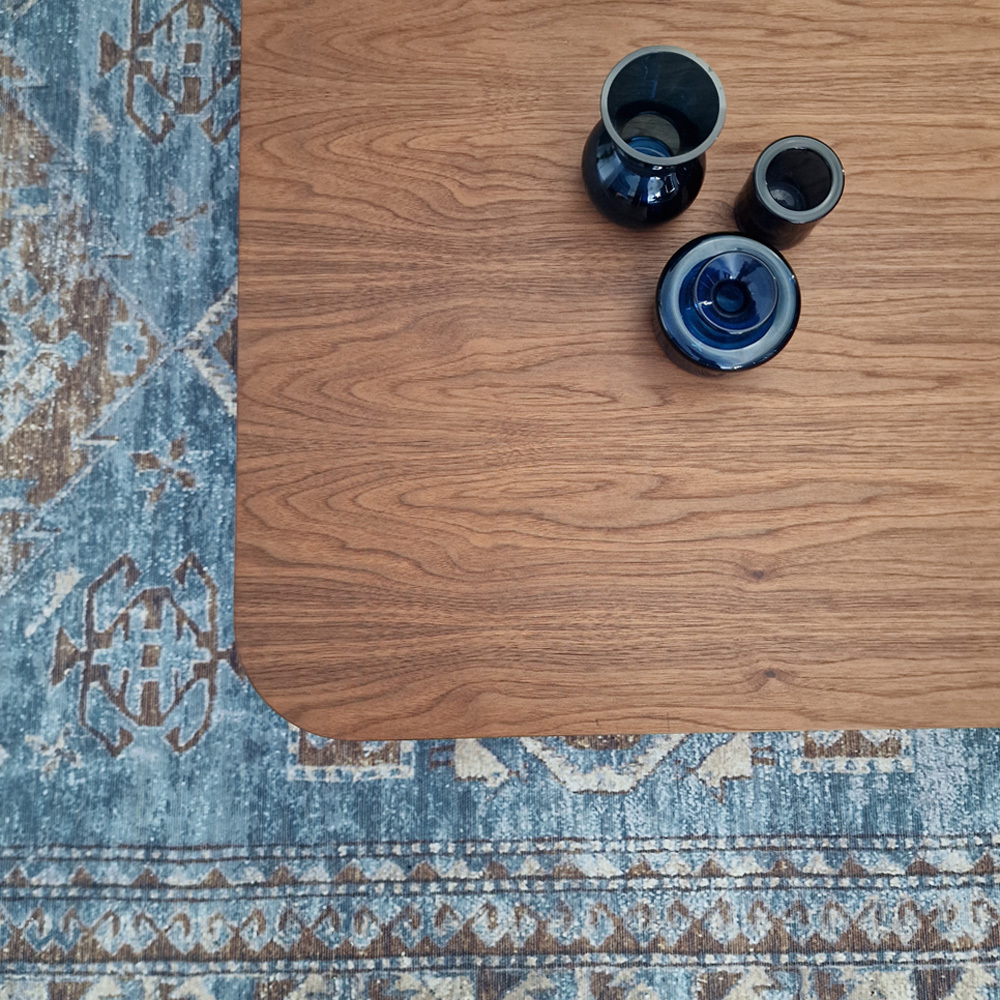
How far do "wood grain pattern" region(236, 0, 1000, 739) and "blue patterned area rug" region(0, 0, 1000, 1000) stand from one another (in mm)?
417

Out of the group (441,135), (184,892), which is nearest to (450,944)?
(184,892)

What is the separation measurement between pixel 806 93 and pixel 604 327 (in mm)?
264

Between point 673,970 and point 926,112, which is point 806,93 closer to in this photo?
point 926,112

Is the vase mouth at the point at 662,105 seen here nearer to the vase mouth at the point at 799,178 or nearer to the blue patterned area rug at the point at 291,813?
the vase mouth at the point at 799,178

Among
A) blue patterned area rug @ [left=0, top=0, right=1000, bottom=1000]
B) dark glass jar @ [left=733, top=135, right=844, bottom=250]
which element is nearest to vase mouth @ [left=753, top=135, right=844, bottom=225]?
dark glass jar @ [left=733, top=135, right=844, bottom=250]

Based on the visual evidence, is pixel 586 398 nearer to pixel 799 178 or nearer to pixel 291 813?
pixel 799 178

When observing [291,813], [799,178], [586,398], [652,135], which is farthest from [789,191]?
[291,813]

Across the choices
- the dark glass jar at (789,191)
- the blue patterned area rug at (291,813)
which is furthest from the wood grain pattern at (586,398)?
the blue patterned area rug at (291,813)

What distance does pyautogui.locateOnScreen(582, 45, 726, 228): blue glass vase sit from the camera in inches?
23.6

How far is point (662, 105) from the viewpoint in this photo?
0.64 meters

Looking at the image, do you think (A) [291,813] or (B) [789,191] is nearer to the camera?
(B) [789,191]

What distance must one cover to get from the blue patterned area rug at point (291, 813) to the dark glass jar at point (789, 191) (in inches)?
25.4

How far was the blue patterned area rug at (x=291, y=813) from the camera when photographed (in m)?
1.03

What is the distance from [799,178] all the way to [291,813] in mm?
892
